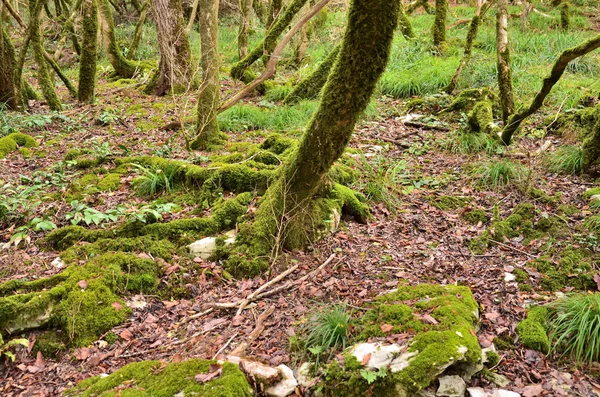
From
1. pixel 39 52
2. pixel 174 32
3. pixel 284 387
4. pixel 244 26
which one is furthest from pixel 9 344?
pixel 244 26

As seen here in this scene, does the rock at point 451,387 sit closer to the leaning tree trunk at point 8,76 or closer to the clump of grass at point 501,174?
the clump of grass at point 501,174

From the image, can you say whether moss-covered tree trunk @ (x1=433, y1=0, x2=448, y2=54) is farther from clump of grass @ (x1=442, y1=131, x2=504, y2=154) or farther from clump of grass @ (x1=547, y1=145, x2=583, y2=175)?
clump of grass @ (x1=547, y1=145, x2=583, y2=175)

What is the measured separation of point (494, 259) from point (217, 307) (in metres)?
2.72

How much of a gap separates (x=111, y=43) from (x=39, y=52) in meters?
3.28

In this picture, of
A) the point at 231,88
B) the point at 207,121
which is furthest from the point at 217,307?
the point at 231,88

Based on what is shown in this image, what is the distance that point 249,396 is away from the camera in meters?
2.74

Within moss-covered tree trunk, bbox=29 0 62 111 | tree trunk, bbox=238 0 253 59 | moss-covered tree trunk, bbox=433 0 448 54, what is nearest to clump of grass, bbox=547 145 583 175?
moss-covered tree trunk, bbox=433 0 448 54

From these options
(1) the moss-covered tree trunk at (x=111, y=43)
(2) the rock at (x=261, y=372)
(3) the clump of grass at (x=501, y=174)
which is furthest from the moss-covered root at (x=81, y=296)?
(1) the moss-covered tree trunk at (x=111, y=43)

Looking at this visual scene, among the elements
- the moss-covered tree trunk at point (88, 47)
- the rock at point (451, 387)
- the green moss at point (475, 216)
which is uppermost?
the moss-covered tree trunk at point (88, 47)

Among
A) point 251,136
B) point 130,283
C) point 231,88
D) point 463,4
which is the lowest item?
point 130,283

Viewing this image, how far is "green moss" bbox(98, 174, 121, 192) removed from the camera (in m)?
5.43

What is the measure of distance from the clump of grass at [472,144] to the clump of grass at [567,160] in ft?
2.24

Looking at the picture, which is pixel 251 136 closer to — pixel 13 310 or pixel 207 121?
pixel 207 121

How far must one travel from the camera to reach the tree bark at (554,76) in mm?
4171
